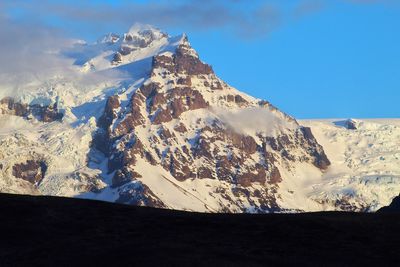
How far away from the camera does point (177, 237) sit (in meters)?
111

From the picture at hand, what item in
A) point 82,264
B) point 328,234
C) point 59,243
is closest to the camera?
point 82,264

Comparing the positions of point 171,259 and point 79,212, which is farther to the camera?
point 79,212

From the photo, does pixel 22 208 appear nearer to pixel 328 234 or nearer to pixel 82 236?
pixel 82 236

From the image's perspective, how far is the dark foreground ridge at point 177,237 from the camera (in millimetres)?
100625

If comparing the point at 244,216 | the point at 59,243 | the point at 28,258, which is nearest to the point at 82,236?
the point at 59,243

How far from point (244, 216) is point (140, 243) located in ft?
78.0

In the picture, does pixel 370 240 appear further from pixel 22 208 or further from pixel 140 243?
pixel 22 208

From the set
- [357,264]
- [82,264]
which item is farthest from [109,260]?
[357,264]

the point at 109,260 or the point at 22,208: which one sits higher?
the point at 22,208

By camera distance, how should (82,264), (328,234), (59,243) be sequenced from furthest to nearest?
(328,234) < (59,243) < (82,264)

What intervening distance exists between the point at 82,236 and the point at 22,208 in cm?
1462

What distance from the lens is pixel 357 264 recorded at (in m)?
101

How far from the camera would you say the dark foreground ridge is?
100625 mm

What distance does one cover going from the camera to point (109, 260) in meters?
98.9
